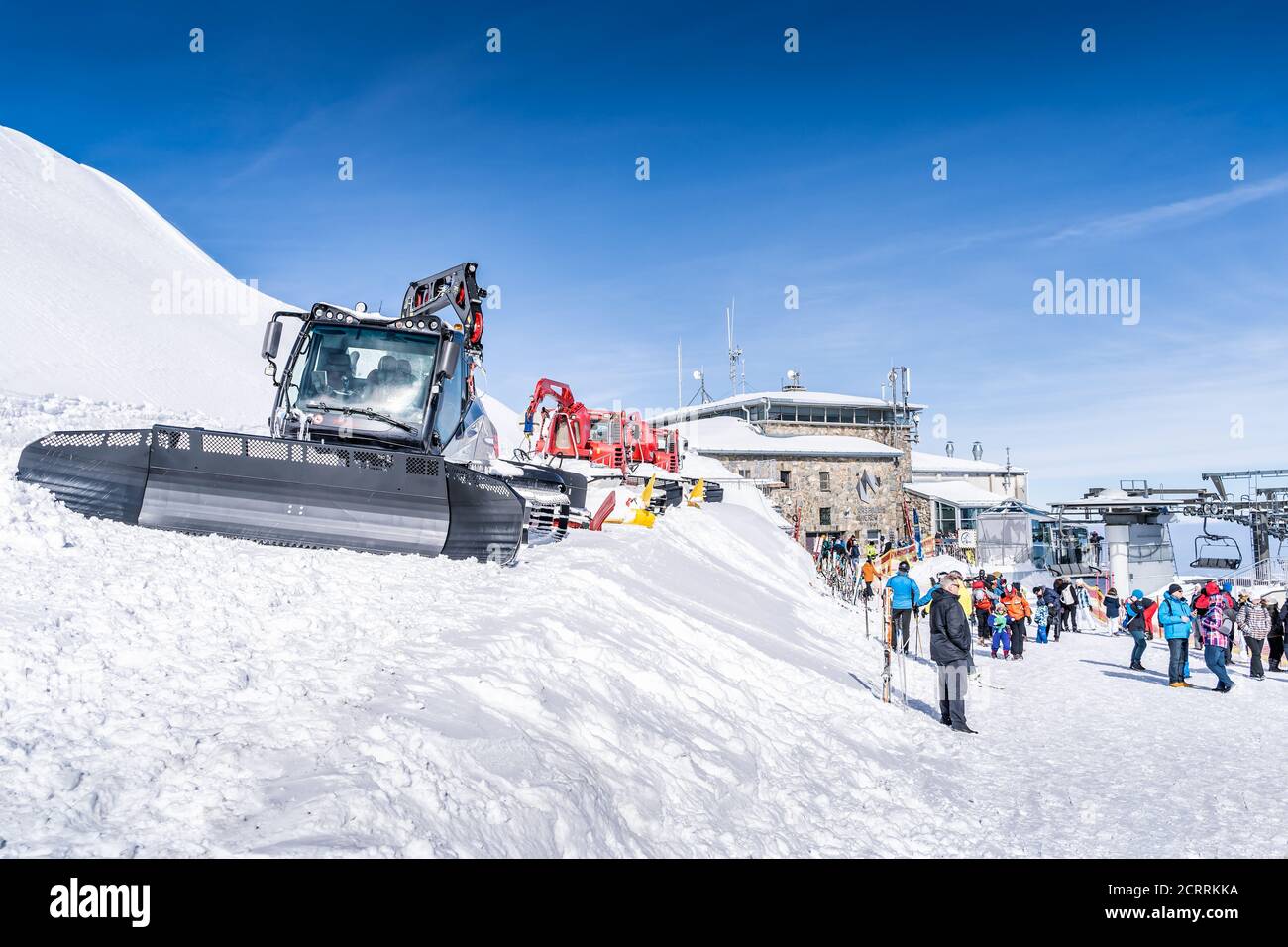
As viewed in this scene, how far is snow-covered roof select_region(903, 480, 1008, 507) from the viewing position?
51.6 metres

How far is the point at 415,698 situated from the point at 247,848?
5.77ft

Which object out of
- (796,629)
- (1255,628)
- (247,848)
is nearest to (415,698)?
(247,848)

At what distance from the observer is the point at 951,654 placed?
30.5 ft

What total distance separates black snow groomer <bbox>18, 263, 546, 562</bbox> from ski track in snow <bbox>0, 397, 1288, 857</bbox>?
38 cm

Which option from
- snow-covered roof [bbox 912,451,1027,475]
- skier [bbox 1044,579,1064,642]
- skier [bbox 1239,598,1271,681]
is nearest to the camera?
skier [bbox 1239,598,1271,681]

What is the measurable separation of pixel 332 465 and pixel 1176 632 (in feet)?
41.4

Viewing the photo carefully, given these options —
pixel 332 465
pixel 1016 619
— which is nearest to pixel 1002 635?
pixel 1016 619

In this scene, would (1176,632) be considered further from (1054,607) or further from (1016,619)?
(1054,607)

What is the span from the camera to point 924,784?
706 cm

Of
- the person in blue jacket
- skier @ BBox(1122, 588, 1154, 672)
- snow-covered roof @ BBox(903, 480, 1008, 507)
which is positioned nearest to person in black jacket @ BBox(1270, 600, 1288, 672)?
skier @ BBox(1122, 588, 1154, 672)

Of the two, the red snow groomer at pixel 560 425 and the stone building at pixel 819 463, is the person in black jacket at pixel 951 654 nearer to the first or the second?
the red snow groomer at pixel 560 425

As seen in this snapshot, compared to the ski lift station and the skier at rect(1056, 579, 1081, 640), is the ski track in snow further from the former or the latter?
the ski lift station

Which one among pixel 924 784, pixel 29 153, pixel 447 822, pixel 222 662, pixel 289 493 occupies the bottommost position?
pixel 924 784
